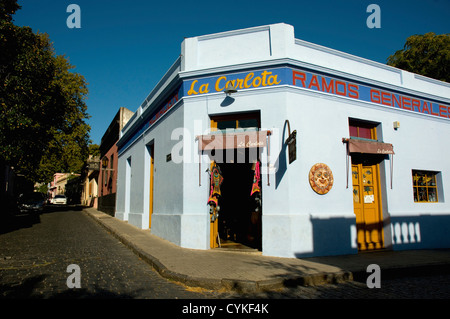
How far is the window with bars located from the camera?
30.7ft

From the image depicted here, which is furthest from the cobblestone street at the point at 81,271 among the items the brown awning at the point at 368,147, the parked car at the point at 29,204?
the parked car at the point at 29,204

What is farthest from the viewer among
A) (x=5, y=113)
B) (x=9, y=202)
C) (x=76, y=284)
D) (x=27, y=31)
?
(x=9, y=202)

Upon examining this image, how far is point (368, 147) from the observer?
8.23m

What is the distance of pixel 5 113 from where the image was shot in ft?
38.8

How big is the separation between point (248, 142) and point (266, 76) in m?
1.89

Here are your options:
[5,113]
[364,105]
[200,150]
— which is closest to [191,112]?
[200,150]

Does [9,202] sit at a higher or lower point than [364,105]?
lower

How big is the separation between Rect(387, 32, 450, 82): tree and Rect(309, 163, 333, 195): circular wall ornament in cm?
1568

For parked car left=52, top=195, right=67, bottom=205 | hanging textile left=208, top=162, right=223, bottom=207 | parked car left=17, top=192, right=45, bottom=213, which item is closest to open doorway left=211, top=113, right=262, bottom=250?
hanging textile left=208, top=162, right=223, bottom=207

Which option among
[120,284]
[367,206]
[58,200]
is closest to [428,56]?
[367,206]

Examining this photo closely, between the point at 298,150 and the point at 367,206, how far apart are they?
9.53 ft

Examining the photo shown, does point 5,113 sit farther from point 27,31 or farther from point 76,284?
point 76,284

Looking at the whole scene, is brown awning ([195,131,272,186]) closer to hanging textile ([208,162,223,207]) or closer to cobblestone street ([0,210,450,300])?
hanging textile ([208,162,223,207])

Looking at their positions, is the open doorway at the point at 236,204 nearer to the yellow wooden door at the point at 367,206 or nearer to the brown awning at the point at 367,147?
the brown awning at the point at 367,147
